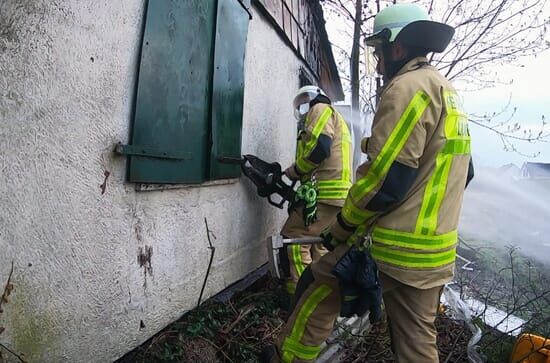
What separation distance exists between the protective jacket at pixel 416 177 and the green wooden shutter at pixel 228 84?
1.40 metres

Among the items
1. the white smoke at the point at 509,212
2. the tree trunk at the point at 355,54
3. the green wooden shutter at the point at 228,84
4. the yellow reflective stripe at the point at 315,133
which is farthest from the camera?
the white smoke at the point at 509,212

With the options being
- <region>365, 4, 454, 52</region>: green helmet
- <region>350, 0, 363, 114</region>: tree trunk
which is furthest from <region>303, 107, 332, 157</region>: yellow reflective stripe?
<region>350, 0, 363, 114</region>: tree trunk

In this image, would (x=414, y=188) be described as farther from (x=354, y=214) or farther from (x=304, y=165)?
(x=304, y=165)

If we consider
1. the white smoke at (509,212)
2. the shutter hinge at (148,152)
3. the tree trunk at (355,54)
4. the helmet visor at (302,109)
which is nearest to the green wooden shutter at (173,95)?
the shutter hinge at (148,152)

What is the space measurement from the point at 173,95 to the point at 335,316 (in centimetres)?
160

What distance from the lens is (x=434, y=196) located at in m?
2.01

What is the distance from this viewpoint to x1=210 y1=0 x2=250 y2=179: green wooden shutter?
123 inches

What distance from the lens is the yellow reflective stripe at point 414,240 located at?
199cm

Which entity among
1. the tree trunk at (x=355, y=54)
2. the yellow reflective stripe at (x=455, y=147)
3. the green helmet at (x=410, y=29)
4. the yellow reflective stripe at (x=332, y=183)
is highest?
the tree trunk at (x=355, y=54)

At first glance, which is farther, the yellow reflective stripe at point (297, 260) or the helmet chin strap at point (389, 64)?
the yellow reflective stripe at point (297, 260)

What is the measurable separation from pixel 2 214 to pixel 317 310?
161 cm

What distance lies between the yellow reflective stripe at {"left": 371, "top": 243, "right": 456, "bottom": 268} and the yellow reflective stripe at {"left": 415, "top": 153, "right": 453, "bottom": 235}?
0.37ft

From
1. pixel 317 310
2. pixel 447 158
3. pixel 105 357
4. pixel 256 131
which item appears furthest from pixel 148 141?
pixel 256 131

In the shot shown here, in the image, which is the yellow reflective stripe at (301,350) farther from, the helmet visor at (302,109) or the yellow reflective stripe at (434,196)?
the helmet visor at (302,109)
